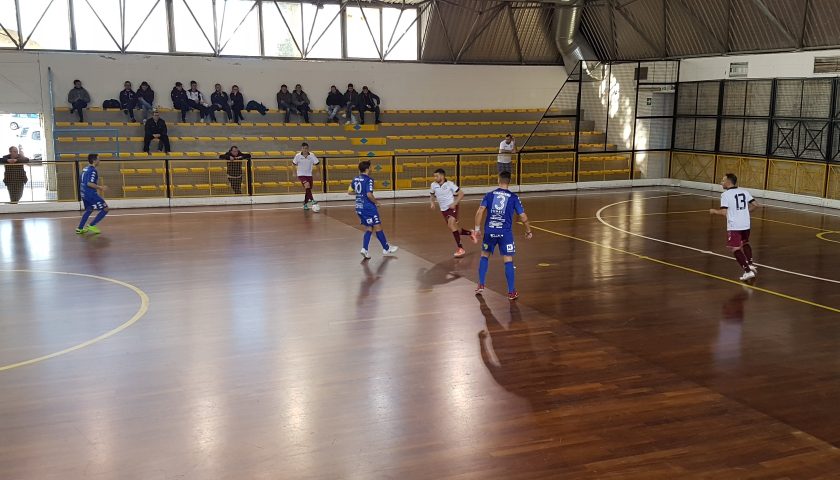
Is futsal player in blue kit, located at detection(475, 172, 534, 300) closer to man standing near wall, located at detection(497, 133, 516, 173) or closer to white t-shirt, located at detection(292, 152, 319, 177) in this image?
white t-shirt, located at detection(292, 152, 319, 177)

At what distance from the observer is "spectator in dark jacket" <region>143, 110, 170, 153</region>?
75.0 feet

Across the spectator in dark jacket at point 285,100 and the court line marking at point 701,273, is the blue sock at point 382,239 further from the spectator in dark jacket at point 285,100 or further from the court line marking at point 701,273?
the spectator in dark jacket at point 285,100

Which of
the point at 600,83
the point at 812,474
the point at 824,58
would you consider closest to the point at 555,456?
the point at 812,474

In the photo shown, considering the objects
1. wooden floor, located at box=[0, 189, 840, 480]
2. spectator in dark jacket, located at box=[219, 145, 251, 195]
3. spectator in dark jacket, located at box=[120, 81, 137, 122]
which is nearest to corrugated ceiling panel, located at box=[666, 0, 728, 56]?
wooden floor, located at box=[0, 189, 840, 480]

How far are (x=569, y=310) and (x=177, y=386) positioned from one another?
5333mm

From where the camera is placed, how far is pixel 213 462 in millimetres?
5633

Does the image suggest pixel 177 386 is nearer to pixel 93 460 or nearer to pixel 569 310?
pixel 93 460

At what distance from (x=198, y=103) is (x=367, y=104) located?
6036 millimetres

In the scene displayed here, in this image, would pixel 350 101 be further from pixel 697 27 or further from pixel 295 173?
pixel 697 27

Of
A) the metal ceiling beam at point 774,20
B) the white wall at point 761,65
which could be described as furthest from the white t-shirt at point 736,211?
the metal ceiling beam at point 774,20

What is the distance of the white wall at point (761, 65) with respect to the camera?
2159 centimetres

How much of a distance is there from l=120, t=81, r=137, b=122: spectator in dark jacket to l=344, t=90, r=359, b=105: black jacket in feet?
23.8

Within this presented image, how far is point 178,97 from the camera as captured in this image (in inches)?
957

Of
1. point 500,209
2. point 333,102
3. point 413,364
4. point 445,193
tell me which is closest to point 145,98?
point 333,102
